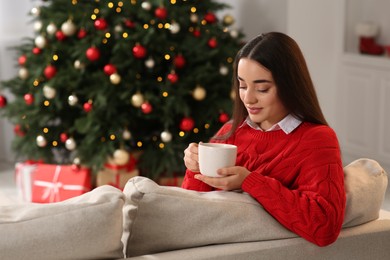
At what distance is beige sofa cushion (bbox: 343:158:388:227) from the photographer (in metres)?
1.82

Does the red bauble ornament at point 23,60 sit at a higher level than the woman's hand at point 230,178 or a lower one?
lower

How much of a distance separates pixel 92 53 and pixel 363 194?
8.89 feet

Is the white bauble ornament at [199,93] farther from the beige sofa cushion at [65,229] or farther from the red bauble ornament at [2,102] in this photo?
the beige sofa cushion at [65,229]

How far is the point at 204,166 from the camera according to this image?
72.5 inches

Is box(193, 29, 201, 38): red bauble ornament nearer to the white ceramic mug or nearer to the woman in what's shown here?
the woman

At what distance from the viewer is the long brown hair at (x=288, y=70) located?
6.20 ft

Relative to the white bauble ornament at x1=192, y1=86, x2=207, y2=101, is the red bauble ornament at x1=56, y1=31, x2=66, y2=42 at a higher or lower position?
higher

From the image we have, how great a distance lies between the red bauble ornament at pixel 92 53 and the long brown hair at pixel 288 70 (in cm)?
245

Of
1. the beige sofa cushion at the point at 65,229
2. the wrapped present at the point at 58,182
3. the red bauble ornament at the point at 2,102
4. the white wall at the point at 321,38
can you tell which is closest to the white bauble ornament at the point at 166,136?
the wrapped present at the point at 58,182

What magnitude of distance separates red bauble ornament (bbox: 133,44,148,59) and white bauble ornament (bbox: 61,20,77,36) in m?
0.40

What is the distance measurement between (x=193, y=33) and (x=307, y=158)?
2.76 m

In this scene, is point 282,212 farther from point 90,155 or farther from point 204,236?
point 90,155

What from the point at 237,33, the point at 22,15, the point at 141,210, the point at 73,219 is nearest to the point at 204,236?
the point at 141,210

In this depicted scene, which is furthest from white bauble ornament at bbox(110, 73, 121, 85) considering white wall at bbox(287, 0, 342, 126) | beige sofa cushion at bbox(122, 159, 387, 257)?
beige sofa cushion at bbox(122, 159, 387, 257)
